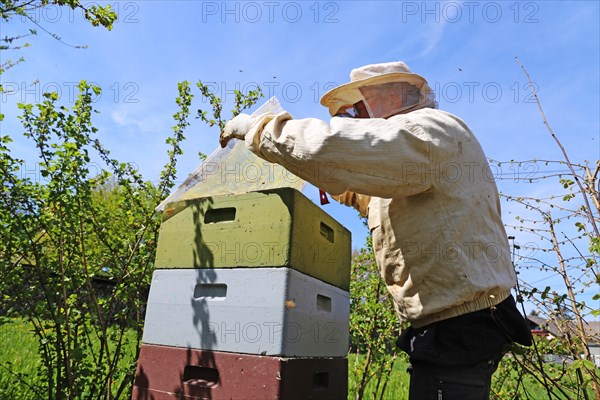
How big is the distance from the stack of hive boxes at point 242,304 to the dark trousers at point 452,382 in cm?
49

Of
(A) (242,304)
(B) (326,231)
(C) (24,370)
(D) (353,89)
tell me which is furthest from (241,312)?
(C) (24,370)

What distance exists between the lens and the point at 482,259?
144 cm

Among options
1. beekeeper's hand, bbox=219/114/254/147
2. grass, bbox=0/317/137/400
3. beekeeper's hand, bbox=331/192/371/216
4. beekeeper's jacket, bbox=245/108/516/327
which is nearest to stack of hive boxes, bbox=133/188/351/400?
beekeeper's hand, bbox=331/192/371/216

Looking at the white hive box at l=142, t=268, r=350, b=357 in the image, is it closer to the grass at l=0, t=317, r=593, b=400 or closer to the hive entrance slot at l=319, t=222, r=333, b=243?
the hive entrance slot at l=319, t=222, r=333, b=243

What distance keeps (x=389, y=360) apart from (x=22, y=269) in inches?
119

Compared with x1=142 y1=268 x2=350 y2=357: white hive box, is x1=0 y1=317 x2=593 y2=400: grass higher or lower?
lower

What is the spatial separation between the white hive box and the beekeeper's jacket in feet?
1.38

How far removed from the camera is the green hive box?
178 cm

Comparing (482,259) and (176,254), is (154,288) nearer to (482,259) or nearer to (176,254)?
(176,254)

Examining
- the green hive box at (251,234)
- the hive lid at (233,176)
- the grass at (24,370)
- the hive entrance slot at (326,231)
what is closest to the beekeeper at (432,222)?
the green hive box at (251,234)

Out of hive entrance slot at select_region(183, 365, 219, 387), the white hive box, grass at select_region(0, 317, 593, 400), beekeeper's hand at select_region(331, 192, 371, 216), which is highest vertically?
beekeeper's hand at select_region(331, 192, 371, 216)

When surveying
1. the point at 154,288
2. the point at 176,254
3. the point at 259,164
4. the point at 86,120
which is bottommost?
the point at 154,288

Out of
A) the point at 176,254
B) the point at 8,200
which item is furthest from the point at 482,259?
the point at 8,200

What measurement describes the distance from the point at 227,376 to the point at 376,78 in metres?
1.28
